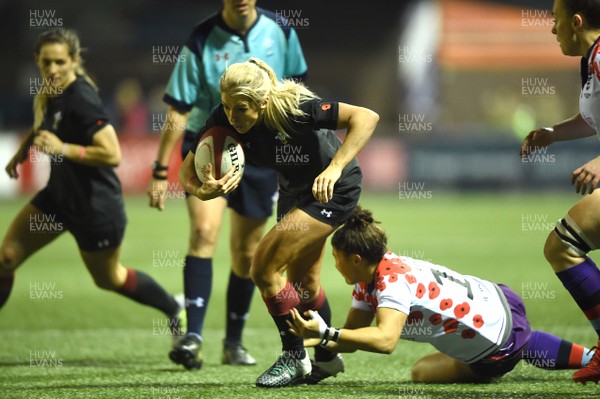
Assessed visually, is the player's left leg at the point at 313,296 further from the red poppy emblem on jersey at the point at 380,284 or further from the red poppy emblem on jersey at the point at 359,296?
the red poppy emblem on jersey at the point at 380,284

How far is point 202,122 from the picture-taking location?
20.9ft

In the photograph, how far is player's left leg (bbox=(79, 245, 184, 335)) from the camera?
21.2 ft

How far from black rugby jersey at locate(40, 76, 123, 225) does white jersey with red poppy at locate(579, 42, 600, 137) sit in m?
A: 3.08

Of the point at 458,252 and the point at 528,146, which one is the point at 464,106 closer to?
the point at 458,252

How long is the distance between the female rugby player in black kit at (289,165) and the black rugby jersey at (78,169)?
131 cm

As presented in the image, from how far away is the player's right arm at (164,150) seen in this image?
6.08 meters

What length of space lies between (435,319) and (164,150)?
2.26 meters

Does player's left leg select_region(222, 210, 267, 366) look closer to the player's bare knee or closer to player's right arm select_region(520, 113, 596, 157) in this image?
the player's bare knee

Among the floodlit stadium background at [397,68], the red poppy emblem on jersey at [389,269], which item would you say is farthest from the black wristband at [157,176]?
the floodlit stadium background at [397,68]

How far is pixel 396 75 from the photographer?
29.9m

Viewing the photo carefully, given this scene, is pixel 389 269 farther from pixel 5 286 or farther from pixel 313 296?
pixel 5 286

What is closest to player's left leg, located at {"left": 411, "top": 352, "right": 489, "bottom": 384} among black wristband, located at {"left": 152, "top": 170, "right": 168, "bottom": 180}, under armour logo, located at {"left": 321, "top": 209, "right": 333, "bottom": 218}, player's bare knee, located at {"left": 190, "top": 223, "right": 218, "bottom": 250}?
under armour logo, located at {"left": 321, "top": 209, "right": 333, "bottom": 218}

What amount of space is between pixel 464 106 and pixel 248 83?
27.3 metres

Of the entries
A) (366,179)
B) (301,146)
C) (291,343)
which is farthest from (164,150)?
(366,179)
